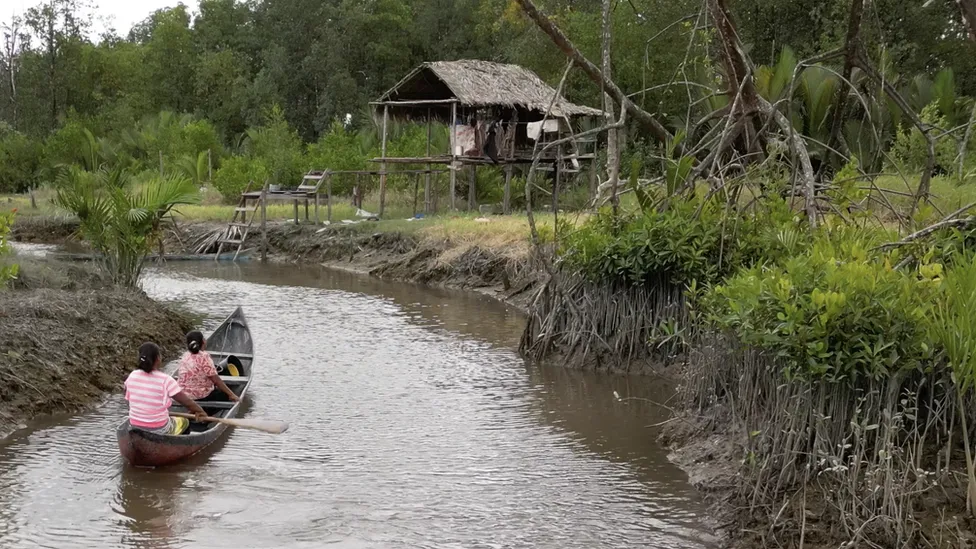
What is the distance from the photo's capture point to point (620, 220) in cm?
1087

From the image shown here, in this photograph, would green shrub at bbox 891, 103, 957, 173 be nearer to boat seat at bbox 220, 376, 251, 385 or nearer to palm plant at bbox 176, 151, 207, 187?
boat seat at bbox 220, 376, 251, 385

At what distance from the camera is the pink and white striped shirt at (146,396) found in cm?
762

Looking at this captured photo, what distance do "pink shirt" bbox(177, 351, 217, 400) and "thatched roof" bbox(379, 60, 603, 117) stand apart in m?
13.9

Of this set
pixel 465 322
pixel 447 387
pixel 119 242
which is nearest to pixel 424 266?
pixel 465 322

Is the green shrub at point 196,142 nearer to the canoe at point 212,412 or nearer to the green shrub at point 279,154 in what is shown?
the green shrub at point 279,154

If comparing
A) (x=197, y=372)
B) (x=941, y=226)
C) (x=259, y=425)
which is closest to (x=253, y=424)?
(x=259, y=425)

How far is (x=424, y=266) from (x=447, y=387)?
369 inches

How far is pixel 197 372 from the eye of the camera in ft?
29.8

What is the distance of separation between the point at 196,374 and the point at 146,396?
145 cm

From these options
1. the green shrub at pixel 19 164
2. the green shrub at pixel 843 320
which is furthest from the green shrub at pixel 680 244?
the green shrub at pixel 19 164

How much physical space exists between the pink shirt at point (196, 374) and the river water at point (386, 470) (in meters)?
0.52

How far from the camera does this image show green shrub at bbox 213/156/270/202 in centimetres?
2759

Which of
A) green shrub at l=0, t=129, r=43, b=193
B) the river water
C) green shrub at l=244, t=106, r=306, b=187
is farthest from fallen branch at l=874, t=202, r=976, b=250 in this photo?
green shrub at l=0, t=129, r=43, b=193

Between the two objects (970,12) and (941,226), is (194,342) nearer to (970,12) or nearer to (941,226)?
(941,226)
